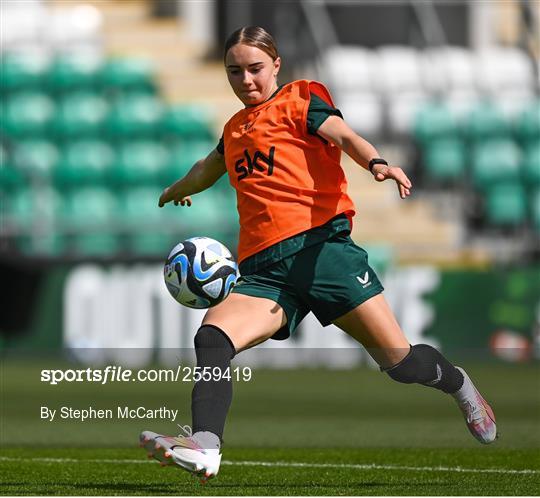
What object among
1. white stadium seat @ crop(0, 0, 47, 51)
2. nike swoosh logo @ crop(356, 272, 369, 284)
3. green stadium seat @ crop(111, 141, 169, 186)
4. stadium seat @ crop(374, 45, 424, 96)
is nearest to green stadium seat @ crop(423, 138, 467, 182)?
stadium seat @ crop(374, 45, 424, 96)

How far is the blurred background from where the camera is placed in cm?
1584

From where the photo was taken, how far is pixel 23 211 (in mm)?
17625

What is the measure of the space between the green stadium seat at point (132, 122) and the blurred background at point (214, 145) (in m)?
0.03

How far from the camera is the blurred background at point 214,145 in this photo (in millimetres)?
15836

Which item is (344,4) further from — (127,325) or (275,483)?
(275,483)

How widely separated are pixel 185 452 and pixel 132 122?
1373 centimetres

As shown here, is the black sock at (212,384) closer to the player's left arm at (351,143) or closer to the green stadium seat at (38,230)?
the player's left arm at (351,143)

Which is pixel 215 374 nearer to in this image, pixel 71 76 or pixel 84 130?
pixel 84 130

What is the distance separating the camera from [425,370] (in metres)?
6.50

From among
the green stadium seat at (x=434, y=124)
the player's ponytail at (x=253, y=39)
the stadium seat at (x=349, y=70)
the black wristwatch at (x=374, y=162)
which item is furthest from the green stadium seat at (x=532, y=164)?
the black wristwatch at (x=374, y=162)

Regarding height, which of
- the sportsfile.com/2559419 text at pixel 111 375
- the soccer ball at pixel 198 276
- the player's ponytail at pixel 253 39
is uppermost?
the player's ponytail at pixel 253 39

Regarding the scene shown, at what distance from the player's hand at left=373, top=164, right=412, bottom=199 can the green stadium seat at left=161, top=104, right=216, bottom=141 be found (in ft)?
43.2

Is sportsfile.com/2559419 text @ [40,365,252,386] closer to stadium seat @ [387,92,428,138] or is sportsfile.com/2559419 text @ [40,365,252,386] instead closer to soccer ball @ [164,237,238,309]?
stadium seat @ [387,92,428,138]

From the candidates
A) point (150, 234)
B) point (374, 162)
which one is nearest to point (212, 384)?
point (374, 162)
